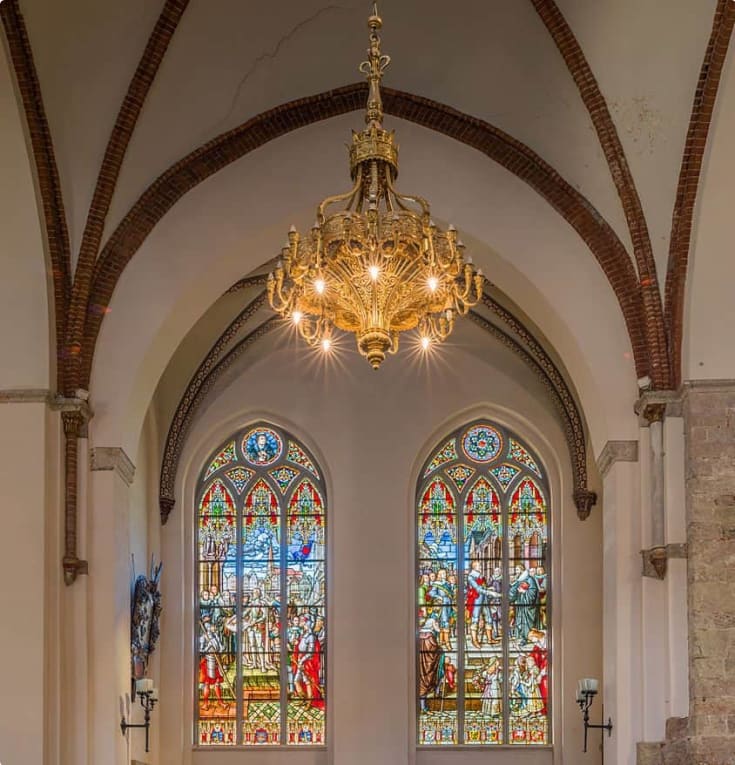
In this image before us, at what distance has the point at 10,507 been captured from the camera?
12.8 metres

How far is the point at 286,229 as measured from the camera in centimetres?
1436

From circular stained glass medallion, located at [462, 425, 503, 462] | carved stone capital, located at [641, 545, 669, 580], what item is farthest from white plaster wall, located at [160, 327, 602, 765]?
carved stone capital, located at [641, 545, 669, 580]

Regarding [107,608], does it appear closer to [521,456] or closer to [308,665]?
[308,665]

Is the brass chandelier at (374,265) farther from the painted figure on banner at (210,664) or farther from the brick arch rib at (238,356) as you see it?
the painted figure on banner at (210,664)

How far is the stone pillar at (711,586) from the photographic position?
1212 centimetres

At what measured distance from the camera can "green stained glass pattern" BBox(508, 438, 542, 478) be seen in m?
19.5

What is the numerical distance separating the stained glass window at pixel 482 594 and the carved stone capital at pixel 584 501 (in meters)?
0.73

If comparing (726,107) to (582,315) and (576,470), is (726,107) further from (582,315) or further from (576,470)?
(576,470)

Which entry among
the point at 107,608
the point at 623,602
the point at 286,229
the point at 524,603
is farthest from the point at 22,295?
the point at 524,603

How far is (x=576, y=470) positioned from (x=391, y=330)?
8.71m

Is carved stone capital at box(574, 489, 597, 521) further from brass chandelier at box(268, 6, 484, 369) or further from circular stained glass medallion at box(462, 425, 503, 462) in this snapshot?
brass chandelier at box(268, 6, 484, 369)

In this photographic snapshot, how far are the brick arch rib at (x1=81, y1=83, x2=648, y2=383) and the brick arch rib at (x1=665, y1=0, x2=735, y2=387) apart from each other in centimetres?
54

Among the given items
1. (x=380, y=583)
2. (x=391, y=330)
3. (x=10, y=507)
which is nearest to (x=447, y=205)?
(x=391, y=330)

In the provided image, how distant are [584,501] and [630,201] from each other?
6.39m
